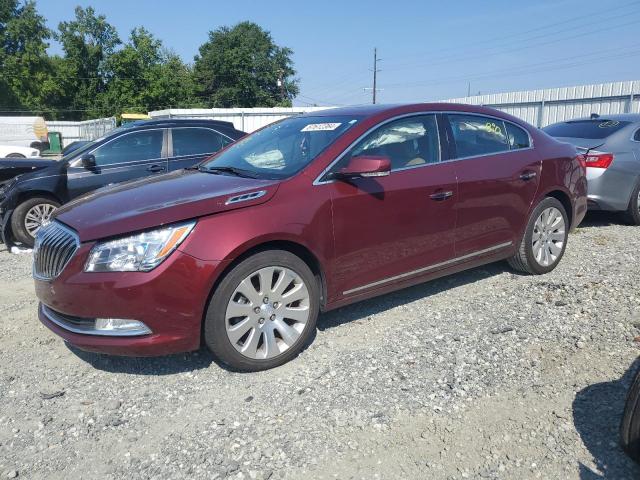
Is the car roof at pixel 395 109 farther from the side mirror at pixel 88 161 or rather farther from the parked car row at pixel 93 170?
the side mirror at pixel 88 161

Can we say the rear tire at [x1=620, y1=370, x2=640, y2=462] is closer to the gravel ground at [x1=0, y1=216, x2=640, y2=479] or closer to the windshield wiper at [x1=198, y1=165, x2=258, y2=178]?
the gravel ground at [x1=0, y1=216, x2=640, y2=479]

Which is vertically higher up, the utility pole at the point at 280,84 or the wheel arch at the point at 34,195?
the utility pole at the point at 280,84

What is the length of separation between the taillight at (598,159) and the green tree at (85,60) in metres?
55.2

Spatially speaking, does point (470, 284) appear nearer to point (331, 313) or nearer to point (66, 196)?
point (331, 313)

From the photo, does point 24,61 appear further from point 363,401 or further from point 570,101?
point 363,401

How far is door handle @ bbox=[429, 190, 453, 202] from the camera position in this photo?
4066 mm

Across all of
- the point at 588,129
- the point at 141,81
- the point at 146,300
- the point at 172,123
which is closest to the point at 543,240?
the point at 588,129

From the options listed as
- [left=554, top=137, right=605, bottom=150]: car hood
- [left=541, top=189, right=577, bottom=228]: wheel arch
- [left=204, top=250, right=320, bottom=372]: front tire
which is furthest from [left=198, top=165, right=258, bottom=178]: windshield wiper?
[left=554, top=137, right=605, bottom=150]: car hood

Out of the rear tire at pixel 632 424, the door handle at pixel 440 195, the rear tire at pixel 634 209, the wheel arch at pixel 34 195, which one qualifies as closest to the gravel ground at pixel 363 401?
the rear tire at pixel 632 424

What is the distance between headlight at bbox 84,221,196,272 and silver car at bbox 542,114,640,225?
601 cm

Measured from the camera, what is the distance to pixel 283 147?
4.13m

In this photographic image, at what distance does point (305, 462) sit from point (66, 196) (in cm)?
607

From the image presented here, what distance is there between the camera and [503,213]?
460 centimetres

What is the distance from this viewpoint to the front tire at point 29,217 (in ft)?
23.3
